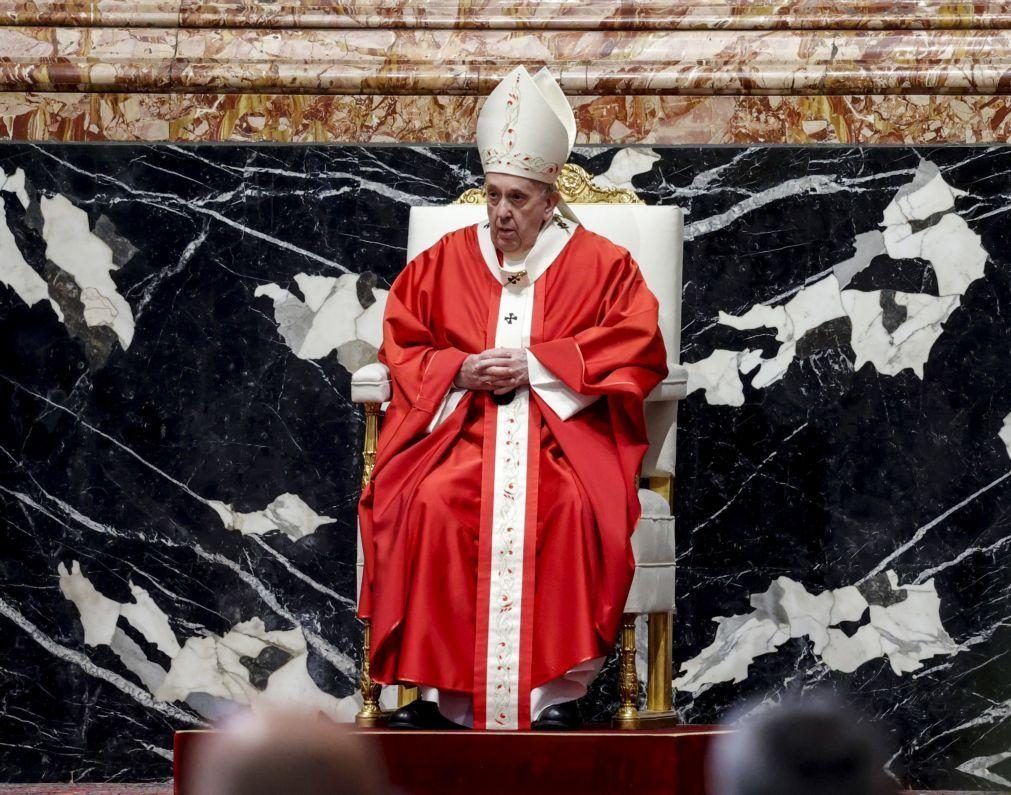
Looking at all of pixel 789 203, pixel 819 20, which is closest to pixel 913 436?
pixel 789 203

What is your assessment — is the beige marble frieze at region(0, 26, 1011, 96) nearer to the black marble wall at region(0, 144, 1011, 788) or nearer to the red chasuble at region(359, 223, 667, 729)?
the black marble wall at region(0, 144, 1011, 788)

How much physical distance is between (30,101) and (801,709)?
3907 millimetres

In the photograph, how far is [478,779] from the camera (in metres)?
3.26

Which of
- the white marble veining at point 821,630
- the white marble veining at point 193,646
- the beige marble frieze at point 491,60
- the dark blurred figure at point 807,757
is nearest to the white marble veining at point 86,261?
the beige marble frieze at point 491,60

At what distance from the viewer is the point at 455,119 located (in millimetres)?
4637

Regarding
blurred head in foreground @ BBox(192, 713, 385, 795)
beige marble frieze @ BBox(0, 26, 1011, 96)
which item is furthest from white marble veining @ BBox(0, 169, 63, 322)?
blurred head in foreground @ BBox(192, 713, 385, 795)

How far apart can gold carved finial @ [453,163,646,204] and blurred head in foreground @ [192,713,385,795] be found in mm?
3040

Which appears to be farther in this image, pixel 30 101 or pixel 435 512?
pixel 30 101

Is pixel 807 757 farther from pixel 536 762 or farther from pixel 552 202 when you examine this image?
pixel 552 202

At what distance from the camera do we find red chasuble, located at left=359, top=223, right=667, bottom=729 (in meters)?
3.47

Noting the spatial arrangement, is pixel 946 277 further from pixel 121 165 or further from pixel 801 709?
pixel 801 709

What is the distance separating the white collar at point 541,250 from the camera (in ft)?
13.0

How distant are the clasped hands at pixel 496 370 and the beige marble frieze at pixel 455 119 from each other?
1135mm

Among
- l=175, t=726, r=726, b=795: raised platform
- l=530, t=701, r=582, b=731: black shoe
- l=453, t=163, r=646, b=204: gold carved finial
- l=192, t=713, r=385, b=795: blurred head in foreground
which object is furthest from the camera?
l=453, t=163, r=646, b=204: gold carved finial
